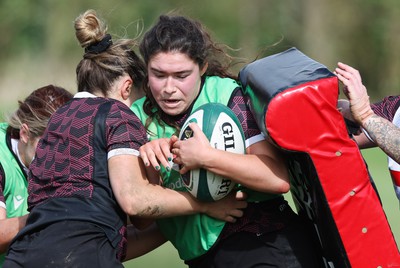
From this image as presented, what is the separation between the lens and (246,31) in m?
28.1

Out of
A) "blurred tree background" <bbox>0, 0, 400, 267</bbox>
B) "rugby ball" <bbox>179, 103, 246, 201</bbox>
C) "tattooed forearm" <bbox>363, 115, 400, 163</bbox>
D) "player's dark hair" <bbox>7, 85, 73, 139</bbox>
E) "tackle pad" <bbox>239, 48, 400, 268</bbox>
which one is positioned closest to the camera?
"tackle pad" <bbox>239, 48, 400, 268</bbox>

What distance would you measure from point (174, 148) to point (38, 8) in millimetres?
26058

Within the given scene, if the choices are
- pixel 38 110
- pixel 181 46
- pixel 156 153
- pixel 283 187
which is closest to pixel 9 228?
pixel 38 110

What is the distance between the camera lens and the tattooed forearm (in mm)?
3896

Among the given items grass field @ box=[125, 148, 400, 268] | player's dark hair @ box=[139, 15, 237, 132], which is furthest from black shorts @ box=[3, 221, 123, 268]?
grass field @ box=[125, 148, 400, 268]

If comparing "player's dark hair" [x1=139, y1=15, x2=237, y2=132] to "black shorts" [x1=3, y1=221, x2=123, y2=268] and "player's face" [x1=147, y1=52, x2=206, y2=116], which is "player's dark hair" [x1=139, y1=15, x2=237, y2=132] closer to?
"player's face" [x1=147, y1=52, x2=206, y2=116]

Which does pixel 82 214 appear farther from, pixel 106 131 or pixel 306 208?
pixel 306 208

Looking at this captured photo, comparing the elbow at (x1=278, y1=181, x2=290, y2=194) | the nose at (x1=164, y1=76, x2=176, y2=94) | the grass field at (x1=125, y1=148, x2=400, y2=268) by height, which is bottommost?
the grass field at (x1=125, y1=148, x2=400, y2=268)

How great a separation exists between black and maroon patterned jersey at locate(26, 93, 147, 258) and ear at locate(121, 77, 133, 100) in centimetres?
28

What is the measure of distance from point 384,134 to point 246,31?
2445cm

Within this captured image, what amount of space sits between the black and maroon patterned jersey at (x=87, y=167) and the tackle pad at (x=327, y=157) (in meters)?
0.66

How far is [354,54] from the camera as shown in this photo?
2573cm

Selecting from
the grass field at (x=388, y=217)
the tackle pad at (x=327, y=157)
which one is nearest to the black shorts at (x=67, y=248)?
the tackle pad at (x=327, y=157)

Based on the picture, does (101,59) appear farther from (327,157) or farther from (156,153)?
(327,157)
